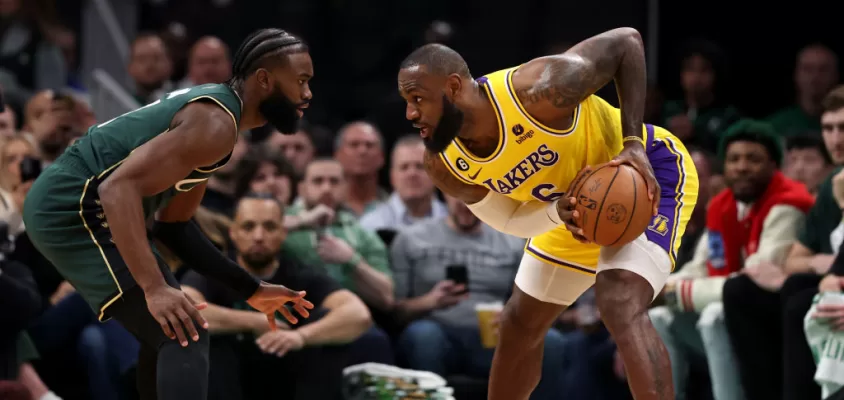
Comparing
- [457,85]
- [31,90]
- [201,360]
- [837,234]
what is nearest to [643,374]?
[457,85]

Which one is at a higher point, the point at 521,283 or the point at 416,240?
the point at 521,283

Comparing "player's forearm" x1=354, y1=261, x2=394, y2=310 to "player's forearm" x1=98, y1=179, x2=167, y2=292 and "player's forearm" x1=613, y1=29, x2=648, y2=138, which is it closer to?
"player's forearm" x1=613, y1=29, x2=648, y2=138

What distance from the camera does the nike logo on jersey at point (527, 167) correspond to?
435 centimetres

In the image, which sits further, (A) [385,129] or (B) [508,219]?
(A) [385,129]

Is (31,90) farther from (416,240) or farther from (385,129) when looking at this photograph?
(416,240)

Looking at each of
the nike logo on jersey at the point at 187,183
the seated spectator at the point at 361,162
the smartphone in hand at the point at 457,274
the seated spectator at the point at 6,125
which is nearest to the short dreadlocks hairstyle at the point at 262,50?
the nike logo on jersey at the point at 187,183

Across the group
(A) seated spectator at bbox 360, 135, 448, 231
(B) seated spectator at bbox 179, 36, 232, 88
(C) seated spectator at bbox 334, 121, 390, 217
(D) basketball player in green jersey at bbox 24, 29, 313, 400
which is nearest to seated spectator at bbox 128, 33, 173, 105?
(B) seated spectator at bbox 179, 36, 232, 88

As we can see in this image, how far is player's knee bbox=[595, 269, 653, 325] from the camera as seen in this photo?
13.6ft

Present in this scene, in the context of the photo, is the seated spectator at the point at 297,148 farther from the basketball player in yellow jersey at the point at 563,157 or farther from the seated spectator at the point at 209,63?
the basketball player in yellow jersey at the point at 563,157

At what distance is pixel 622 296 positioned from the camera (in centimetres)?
418

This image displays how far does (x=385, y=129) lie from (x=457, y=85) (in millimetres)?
4570

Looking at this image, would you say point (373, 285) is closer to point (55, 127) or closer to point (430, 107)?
point (55, 127)

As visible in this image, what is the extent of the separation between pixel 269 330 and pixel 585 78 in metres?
2.37

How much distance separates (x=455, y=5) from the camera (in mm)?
9445
